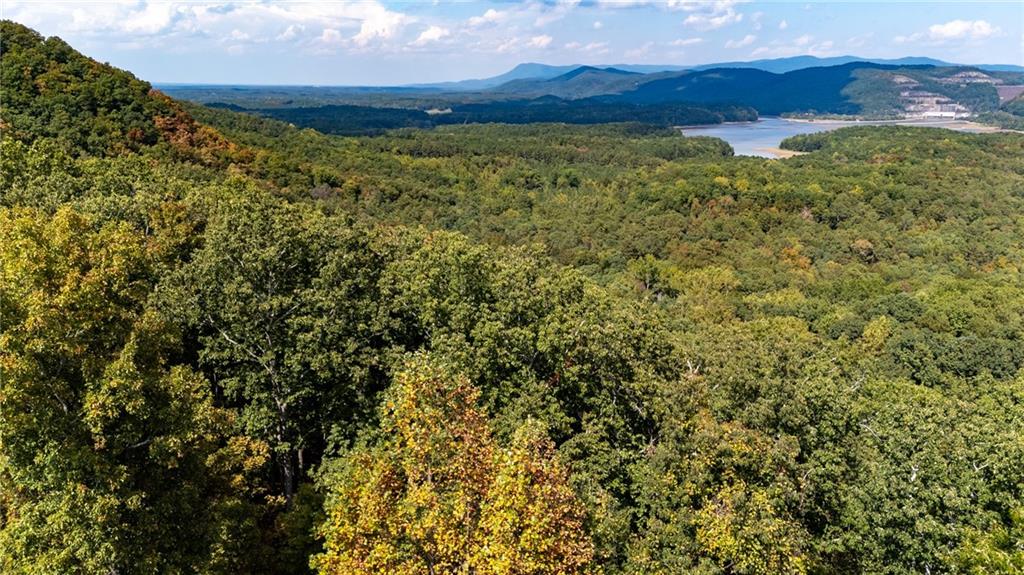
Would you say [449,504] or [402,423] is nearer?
[449,504]

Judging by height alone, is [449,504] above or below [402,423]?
below

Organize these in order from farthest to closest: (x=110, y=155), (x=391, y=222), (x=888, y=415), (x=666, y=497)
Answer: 1. (x=391, y=222)
2. (x=110, y=155)
3. (x=888, y=415)
4. (x=666, y=497)

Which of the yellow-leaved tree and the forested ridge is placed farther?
the forested ridge

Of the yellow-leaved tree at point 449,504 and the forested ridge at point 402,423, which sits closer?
the yellow-leaved tree at point 449,504

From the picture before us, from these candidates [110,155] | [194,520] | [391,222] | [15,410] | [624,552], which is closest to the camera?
[15,410]

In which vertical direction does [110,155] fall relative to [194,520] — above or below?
above

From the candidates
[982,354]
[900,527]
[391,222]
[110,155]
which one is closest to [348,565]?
[900,527]

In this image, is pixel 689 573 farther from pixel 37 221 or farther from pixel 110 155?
pixel 110 155

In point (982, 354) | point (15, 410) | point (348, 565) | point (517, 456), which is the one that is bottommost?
point (982, 354)
